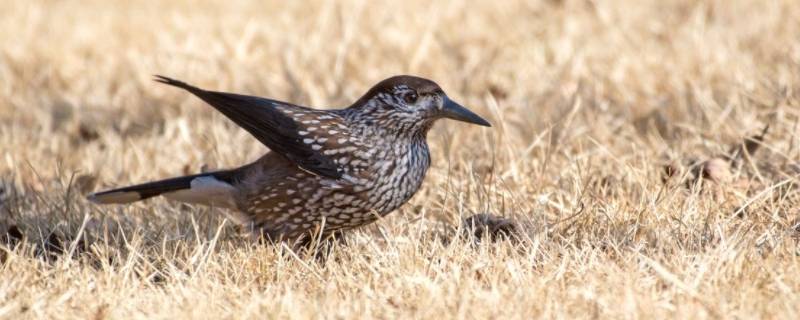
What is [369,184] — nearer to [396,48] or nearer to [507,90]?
[507,90]

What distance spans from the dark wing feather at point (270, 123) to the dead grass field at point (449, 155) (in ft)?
1.30

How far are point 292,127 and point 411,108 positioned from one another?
484 millimetres

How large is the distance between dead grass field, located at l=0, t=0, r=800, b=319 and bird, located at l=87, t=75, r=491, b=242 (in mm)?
163

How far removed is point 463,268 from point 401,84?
1.00 m

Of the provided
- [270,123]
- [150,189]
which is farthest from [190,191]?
[270,123]

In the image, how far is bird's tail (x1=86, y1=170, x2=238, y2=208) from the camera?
17.6ft

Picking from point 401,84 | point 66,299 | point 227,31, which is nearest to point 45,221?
point 66,299

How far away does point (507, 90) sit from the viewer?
7.78m

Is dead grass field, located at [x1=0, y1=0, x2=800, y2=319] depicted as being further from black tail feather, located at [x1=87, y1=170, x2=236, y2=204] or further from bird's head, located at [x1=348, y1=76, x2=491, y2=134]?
bird's head, located at [x1=348, y1=76, x2=491, y2=134]

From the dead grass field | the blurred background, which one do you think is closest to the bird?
the dead grass field

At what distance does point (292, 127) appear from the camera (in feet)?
16.9

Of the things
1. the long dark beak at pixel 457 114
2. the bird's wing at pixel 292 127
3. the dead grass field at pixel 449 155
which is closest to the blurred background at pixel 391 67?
the dead grass field at pixel 449 155

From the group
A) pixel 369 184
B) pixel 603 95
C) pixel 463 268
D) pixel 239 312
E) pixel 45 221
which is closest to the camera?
pixel 239 312

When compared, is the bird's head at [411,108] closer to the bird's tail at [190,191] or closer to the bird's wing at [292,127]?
the bird's wing at [292,127]
